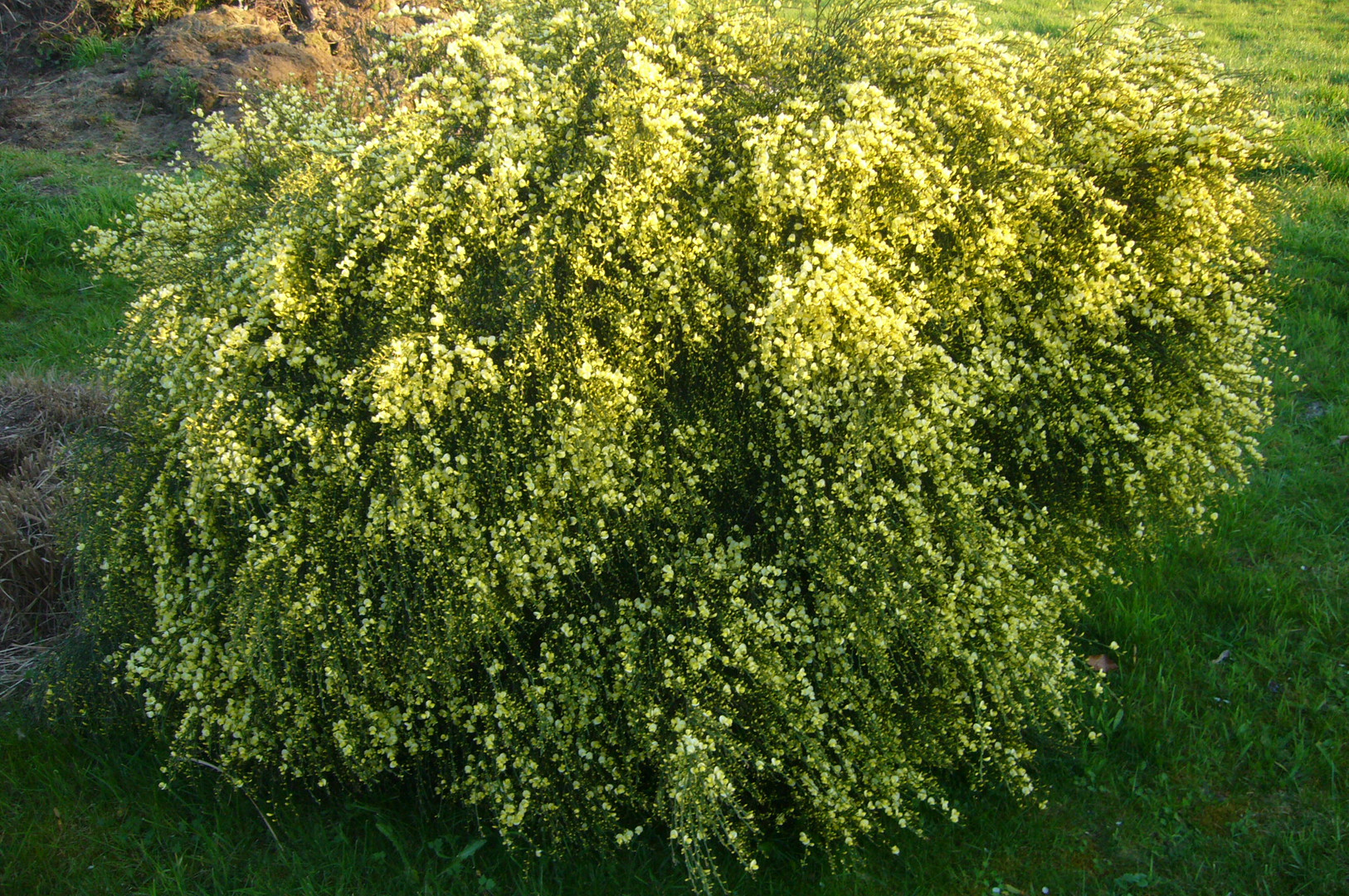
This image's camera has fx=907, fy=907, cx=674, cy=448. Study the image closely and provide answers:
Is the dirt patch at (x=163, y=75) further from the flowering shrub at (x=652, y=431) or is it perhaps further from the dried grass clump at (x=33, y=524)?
the flowering shrub at (x=652, y=431)

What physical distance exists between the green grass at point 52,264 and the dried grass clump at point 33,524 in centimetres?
67

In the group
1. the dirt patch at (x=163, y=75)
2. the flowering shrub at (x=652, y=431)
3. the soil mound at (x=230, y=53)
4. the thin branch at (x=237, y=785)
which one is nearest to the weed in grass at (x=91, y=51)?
the dirt patch at (x=163, y=75)

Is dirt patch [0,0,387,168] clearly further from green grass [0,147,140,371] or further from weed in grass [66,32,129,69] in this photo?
green grass [0,147,140,371]

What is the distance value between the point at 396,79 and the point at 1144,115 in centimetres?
348

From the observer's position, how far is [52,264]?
6.35 meters

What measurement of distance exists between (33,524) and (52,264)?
3.11 meters

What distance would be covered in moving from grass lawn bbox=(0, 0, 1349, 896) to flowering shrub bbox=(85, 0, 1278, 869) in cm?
18

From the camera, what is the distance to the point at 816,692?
3.05 m

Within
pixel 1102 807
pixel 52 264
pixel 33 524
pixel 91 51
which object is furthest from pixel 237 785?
pixel 91 51

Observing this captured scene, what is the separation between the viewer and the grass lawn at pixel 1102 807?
2932mm

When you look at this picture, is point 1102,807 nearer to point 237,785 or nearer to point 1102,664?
point 1102,664

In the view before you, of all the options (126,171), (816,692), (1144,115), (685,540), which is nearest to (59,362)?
(126,171)

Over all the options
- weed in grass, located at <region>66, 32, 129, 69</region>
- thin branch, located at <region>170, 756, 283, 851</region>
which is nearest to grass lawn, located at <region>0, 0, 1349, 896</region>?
thin branch, located at <region>170, 756, 283, 851</region>

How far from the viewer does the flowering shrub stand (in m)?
2.92
